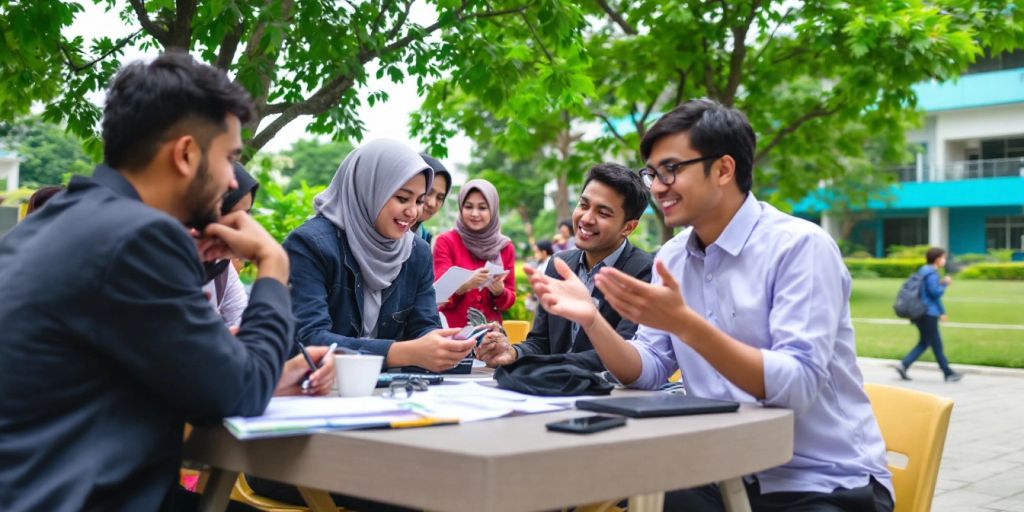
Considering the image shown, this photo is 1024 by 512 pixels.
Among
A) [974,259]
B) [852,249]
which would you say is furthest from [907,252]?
[852,249]

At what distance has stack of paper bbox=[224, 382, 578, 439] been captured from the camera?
1.74m

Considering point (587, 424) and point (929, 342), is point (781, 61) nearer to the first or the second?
point (929, 342)

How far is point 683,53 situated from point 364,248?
7135 millimetres

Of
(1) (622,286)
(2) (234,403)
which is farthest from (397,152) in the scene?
(2) (234,403)

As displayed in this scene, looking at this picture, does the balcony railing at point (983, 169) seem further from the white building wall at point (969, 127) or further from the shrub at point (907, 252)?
the shrub at point (907, 252)

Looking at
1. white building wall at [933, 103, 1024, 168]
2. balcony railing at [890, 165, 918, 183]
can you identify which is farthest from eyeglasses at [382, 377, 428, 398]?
balcony railing at [890, 165, 918, 183]

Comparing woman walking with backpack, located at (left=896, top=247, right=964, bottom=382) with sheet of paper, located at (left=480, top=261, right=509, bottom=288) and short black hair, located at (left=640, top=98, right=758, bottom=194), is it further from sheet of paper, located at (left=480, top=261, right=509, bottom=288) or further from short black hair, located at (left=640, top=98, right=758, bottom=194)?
short black hair, located at (left=640, top=98, right=758, bottom=194)

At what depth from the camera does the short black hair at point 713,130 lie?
2576 mm

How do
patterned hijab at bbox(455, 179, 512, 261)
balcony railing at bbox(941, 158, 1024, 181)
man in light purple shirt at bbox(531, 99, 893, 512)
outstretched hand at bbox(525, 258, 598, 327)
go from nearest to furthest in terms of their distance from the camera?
man in light purple shirt at bbox(531, 99, 893, 512)
outstretched hand at bbox(525, 258, 598, 327)
patterned hijab at bbox(455, 179, 512, 261)
balcony railing at bbox(941, 158, 1024, 181)

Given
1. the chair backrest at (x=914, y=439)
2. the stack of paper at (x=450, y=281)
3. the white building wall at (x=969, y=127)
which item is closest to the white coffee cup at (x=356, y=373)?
the chair backrest at (x=914, y=439)

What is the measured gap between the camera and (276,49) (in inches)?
179

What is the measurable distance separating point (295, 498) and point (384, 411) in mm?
1050

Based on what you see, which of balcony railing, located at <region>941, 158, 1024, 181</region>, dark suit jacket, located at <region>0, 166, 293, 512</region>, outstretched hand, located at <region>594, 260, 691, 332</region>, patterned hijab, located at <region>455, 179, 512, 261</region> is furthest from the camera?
balcony railing, located at <region>941, 158, 1024, 181</region>

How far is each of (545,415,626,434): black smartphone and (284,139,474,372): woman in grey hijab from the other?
1.42m
